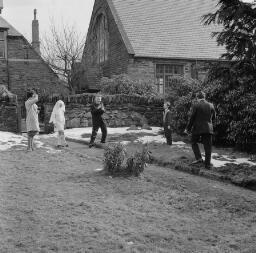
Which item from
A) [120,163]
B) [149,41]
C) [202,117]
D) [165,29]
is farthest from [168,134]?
[165,29]

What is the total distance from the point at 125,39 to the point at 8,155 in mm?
16329

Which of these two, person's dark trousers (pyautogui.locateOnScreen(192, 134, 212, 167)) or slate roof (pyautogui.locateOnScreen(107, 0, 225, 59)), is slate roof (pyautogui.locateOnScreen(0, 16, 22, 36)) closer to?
slate roof (pyautogui.locateOnScreen(107, 0, 225, 59))

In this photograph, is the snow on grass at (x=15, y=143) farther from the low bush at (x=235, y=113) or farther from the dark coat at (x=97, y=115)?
the low bush at (x=235, y=113)

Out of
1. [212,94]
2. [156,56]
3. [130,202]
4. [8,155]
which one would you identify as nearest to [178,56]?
[156,56]

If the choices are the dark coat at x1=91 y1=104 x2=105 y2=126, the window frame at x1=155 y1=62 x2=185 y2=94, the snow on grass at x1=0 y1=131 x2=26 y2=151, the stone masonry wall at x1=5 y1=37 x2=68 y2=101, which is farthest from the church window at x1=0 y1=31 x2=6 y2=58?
the dark coat at x1=91 y1=104 x2=105 y2=126

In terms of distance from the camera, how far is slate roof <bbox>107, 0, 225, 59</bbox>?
90.2 ft

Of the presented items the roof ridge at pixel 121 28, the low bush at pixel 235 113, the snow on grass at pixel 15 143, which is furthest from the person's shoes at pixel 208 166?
the roof ridge at pixel 121 28

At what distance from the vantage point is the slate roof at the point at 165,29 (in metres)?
27.5

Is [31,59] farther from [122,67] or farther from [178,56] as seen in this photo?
[178,56]

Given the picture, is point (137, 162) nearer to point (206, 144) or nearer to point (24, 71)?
point (206, 144)

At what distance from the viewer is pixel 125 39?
27.2 metres

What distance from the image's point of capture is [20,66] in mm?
32281

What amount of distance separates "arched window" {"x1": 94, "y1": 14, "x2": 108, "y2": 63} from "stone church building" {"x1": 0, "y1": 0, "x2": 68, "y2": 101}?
344cm

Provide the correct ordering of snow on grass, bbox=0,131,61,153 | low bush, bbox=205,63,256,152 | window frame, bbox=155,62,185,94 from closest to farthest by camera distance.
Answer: low bush, bbox=205,63,256,152 < snow on grass, bbox=0,131,61,153 < window frame, bbox=155,62,185,94
